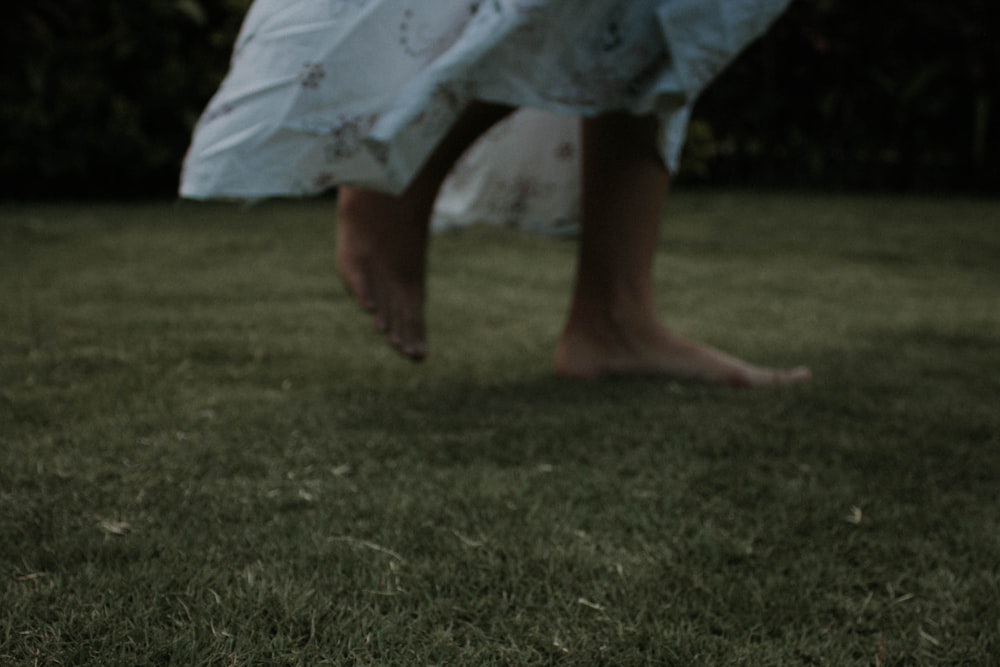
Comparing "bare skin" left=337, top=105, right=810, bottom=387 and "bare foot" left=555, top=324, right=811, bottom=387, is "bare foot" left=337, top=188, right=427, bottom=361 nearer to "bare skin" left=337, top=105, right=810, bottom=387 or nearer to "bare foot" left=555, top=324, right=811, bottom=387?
"bare skin" left=337, top=105, right=810, bottom=387

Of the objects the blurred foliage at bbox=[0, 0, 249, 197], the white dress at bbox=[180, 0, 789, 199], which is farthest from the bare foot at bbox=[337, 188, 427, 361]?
the blurred foliage at bbox=[0, 0, 249, 197]

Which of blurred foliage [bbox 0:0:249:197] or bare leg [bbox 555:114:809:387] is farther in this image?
blurred foliage [bbox 0:0:249:197]

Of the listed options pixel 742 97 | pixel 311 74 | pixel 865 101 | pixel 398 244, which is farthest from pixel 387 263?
pixel 865 101

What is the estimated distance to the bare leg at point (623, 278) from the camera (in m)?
1.66

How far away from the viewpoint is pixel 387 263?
1661mm

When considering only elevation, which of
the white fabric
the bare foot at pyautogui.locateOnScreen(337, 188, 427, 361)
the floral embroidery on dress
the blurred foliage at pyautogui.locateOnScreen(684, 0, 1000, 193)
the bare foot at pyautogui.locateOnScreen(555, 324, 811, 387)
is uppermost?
the blurred foliage at pyautogui.locateOnScreen(684, 0, 1000, 193)

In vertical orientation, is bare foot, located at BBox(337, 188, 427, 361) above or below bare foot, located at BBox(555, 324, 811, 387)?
above

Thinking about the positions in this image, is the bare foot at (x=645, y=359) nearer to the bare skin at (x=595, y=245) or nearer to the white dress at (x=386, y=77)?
the bare skin at (x=595, y=245)

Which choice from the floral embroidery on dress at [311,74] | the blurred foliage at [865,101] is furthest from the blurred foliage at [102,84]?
the floral embroidery on dress at [311,74]

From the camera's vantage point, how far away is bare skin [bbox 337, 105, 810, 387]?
1.64 metres

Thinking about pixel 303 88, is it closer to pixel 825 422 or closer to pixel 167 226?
pixel 825 422

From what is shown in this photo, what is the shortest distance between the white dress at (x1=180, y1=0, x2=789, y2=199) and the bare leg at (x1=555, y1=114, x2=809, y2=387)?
23cm

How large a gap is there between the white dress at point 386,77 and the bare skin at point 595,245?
0.24 meters

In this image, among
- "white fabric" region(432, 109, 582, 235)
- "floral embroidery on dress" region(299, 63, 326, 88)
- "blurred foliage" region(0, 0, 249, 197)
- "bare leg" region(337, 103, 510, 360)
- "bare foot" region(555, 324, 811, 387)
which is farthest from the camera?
"blurred foliage" region(0, 0, 249, 197)
